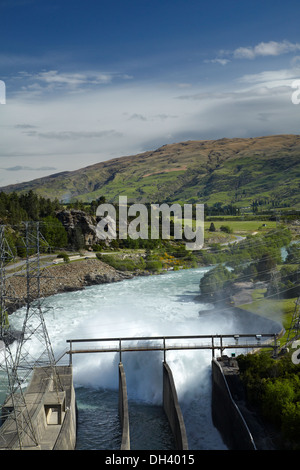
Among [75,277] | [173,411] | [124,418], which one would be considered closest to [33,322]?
[75,277]

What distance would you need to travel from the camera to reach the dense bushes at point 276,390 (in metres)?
25.5

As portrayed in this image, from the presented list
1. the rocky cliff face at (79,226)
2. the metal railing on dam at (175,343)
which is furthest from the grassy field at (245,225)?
the metal railing on dam at (175,343)

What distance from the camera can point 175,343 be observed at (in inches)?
1834

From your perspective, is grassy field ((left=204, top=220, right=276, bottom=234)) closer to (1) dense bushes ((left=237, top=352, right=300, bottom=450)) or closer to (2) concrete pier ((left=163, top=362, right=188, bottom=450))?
(2) concrete pier ((left=163, top=362, right=188, bottom=450))

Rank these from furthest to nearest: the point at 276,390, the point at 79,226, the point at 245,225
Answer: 1. the point at 245,225
2. the point at 79,226
3. the point at 276,390

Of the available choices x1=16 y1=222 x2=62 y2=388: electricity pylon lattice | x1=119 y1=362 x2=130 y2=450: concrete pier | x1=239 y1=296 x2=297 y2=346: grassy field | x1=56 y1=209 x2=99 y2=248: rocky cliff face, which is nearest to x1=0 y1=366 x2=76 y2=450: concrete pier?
x1=16 y1=222 x2=62 y2=388: electricity pylon lattice

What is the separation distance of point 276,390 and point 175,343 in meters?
19.2

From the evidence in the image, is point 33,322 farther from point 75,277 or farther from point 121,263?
point 121,263

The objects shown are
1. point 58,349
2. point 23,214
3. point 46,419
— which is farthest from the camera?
point 23,214

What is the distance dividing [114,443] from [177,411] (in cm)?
479

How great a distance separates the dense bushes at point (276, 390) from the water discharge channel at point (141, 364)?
5.11m
